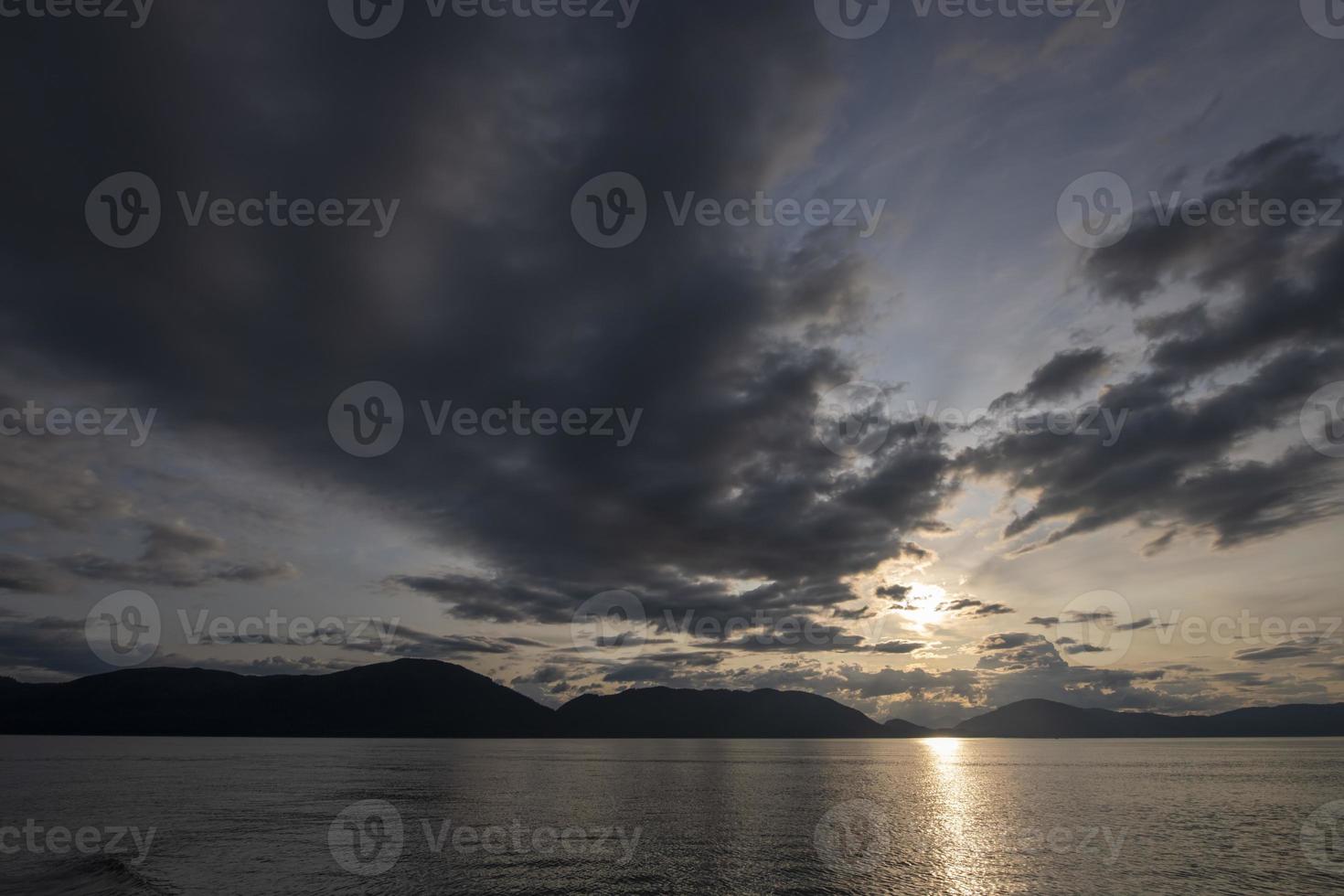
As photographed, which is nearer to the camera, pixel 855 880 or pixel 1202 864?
pixel 855 880

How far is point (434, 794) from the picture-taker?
4520 inches

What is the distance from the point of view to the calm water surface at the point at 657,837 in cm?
5250

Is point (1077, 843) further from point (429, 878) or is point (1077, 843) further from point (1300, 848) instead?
point (429, 878)

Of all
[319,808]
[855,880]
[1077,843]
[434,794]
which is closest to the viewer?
[855,880]

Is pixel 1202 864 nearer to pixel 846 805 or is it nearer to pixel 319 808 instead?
pixel 846 805

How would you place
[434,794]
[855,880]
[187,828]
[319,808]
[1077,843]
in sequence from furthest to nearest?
[434,794] < [319,808] < [187,828] < [1077,843] < [855,880]

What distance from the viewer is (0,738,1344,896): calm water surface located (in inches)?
2067

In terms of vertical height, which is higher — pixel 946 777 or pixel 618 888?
pixel 618 888

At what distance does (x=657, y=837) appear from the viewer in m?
71.8

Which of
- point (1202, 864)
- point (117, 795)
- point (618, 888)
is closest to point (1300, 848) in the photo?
point (1202, 864)

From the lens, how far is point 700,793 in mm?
119312

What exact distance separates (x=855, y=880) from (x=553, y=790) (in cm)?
7986

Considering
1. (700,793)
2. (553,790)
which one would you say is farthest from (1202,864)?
(553,790)

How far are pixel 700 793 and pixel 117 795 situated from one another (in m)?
91.3
